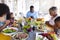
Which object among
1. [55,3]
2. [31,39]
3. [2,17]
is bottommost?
[31,39]

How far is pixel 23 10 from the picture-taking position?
17.6ft

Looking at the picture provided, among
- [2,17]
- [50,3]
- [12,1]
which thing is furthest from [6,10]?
[50,3]

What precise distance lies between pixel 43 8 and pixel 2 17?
12.4ft

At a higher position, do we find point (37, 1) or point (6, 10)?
point (37, 1)

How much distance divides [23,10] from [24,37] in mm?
3909

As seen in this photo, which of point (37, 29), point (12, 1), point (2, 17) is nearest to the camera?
point (2, 17)

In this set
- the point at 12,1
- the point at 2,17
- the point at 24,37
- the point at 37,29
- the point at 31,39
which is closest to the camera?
the point at 24,37

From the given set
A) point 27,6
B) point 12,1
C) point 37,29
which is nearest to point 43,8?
point 27,6

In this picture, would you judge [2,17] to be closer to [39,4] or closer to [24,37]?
[24,37]

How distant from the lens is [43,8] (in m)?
5.48

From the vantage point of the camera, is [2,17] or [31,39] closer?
[31,39]

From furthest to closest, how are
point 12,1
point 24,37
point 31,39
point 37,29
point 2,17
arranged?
point 12,1, point 37,29, point 2,17, point 31,39, point 24,37

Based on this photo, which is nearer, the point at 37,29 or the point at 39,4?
the point at 37,29

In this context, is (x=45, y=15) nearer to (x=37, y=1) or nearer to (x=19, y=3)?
(x=37, y=1)
